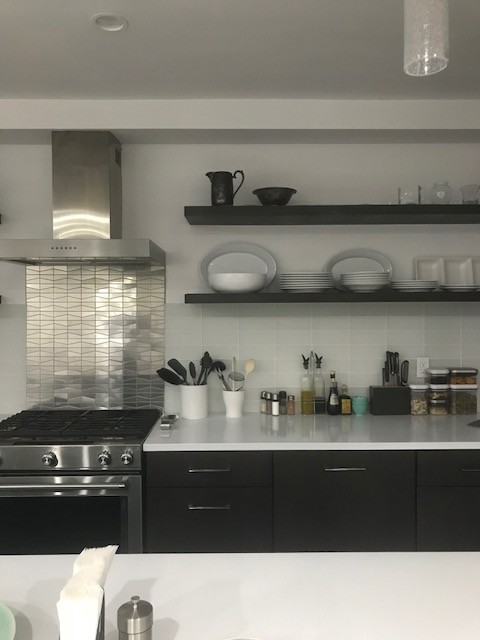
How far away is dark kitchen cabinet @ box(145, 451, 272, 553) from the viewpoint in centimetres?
263

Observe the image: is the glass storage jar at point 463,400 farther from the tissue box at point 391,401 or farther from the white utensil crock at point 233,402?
the white utensil crock at point 233,402

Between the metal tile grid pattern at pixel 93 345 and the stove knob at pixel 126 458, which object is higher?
the metal tile grid pattern at pixel 93 345

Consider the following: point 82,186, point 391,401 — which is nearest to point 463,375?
point 391,401

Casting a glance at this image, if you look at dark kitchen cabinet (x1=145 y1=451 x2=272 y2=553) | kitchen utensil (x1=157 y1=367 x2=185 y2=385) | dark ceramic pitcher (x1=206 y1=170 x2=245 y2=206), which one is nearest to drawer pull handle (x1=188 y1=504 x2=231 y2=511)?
dark kitchen cabinet (x1=145 y1=451 x2=272 y2=553)

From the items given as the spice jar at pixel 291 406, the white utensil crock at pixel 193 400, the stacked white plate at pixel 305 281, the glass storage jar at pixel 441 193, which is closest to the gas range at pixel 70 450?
the white utensil crock at pixel 193 400

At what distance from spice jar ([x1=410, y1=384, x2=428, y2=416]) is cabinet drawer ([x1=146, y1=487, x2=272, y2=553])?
107 centimetres

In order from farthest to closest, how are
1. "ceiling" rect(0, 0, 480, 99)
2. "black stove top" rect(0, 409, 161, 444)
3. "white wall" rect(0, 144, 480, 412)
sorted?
1. "white wall" rect(0, 144, 480, 412)
2. "black stove top" rect(0, 409, 161, 444)
3. "ceiling" rect(0, 0, 480, 99)

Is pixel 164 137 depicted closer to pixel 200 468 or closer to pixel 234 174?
pixel 234 174

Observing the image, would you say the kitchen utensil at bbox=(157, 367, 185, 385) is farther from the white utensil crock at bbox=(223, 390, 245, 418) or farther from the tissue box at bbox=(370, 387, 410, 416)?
the tissue box at bbox=(370, 387, 410, 416)

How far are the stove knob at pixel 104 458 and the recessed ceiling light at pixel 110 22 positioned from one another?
175cm

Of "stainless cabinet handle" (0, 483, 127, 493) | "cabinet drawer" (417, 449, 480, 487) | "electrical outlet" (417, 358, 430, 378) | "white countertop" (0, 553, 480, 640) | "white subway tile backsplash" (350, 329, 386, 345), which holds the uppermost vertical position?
"white subway tile backsplash" (350, 329, 386, 345)

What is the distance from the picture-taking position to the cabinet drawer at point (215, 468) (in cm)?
264

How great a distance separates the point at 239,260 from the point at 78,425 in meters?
1.27

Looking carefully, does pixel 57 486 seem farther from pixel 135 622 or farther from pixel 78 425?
pixel 135 622
